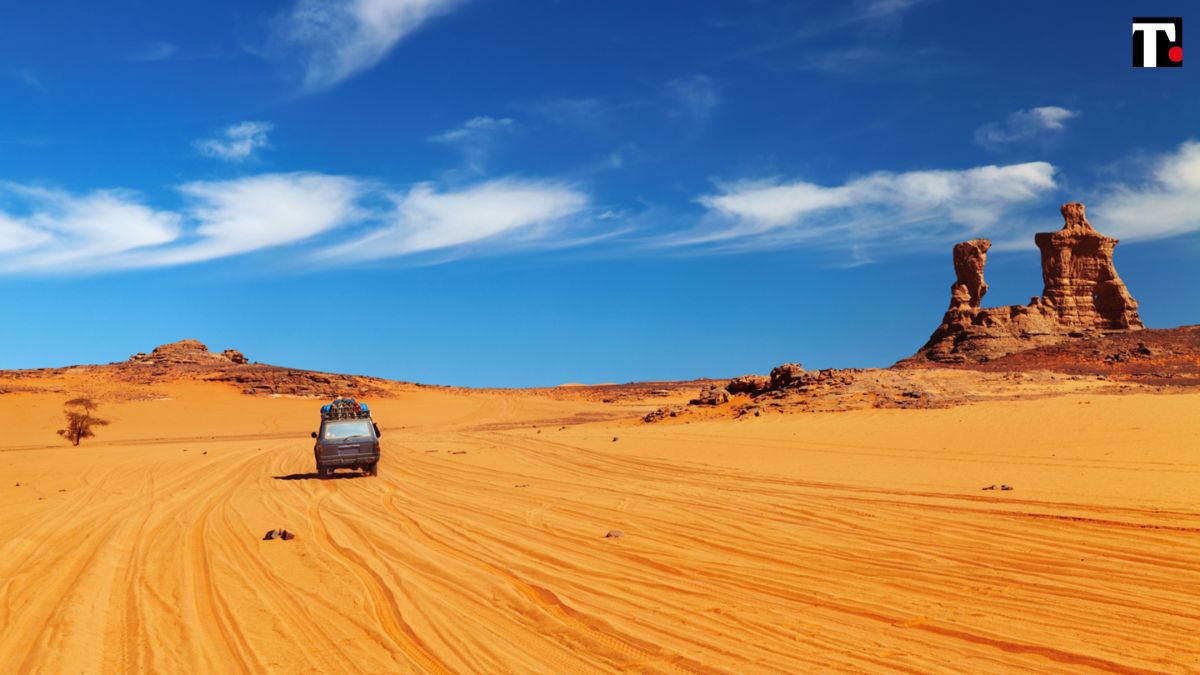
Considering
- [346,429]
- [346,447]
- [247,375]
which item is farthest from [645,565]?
[247,375]

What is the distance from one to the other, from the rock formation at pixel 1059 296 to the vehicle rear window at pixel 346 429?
55313 millimetres

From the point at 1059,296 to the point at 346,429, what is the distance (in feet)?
218

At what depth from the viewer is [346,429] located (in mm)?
21703

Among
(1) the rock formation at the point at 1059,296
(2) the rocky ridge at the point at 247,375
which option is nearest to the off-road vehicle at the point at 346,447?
(2) the rocky ridge at the point at 247,375

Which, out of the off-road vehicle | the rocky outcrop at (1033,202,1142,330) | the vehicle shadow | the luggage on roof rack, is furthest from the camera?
the rocky outcrop at (1033,202,1142,330)

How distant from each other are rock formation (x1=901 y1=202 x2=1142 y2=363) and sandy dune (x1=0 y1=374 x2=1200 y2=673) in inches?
1954

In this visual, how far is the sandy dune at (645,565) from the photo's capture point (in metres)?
6.01

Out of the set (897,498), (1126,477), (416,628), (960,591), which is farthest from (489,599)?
(1126,477)

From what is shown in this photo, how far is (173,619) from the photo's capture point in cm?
714

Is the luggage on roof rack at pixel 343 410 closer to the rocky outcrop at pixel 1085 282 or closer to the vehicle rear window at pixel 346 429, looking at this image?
the vehicle rear window at pixel 346 429

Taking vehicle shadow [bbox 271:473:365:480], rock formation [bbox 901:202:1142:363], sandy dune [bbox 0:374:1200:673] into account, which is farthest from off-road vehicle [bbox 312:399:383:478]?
rock formation [bbox 901:202:1142:363]

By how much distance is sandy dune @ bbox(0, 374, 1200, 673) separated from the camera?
601 centimetres

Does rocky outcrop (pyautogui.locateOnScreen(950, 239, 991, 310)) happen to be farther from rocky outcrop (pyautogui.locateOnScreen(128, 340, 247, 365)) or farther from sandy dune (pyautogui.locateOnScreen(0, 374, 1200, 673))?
→ rocky outcrop (pyautogui.locateOnScreen(128, 340, 247, 365))

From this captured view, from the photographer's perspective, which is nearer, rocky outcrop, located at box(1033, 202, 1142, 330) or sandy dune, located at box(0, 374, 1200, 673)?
sandy dune, located at box(0, 374, 1200, 673)
